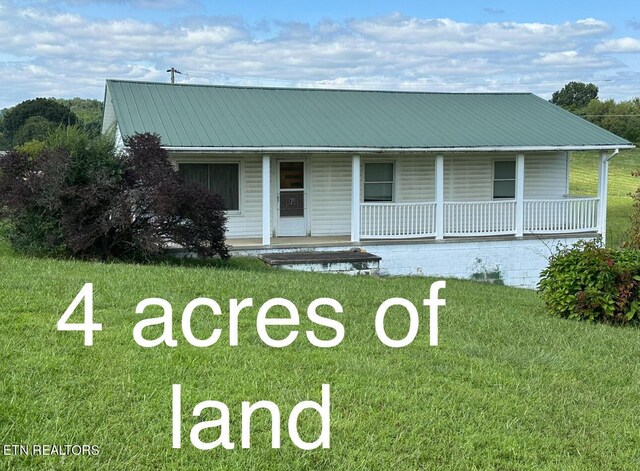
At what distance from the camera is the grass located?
4.50 meters

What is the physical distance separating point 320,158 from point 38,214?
23.3 ft

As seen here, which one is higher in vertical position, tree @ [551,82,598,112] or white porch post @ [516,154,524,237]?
tree @ [551,82,598,112]

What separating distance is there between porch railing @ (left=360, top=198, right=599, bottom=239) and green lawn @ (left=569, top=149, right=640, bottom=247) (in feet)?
19.9

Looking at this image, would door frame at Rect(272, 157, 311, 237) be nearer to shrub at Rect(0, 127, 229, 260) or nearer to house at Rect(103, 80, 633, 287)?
house at Rect(103, 80, 633, 287)

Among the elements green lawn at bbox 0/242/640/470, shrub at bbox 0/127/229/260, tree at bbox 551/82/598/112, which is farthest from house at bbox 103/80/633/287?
tree at bbox 551/82/598/112

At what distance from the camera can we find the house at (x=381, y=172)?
15938 millimetres

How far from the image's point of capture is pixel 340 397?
5410 mm

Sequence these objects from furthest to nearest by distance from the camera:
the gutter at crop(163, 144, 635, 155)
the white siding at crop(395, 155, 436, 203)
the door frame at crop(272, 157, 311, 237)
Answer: the white siding at crop(395, 155, 436, 203) < the door frame at crop(272, 157, 311, 237) < the gutter at crop(163, 144, 635, 155)

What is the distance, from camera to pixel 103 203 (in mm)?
12688

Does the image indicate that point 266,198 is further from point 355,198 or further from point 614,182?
point 614,182

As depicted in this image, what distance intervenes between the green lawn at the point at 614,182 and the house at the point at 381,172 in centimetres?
664

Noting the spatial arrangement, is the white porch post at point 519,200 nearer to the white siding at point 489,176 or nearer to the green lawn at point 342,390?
the white siding at point 489,176

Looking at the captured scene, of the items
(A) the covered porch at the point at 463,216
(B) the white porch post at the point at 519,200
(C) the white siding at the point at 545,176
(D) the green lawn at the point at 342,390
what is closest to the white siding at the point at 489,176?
(C) the white siding at the point at 545,176

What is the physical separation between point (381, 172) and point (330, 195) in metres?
1.52
